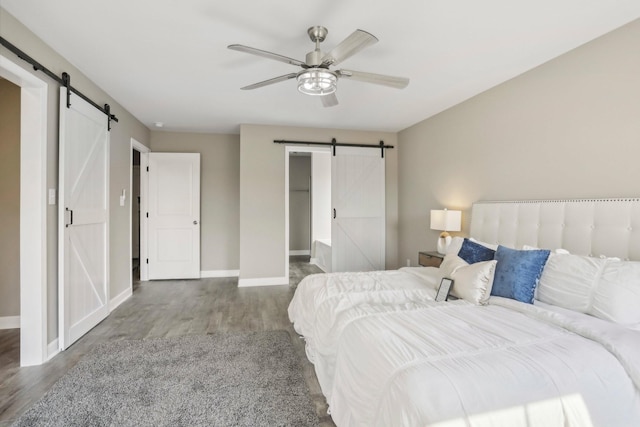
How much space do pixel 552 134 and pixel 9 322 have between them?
5703 mm

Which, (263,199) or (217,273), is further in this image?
(217,273)

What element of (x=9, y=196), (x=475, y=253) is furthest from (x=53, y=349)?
(x=475, y=253)

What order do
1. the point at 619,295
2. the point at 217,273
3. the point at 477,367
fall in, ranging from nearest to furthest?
1. the point at 477,367
2. the point at 619,295
3. the point at 217,273

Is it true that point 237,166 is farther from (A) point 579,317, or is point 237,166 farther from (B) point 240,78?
(A) point 579,317

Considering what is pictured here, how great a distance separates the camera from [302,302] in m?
2.64

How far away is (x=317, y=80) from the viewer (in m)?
2.21

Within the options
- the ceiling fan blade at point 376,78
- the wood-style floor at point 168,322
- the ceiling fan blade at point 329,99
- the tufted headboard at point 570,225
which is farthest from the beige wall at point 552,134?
the wood-style floor at point 168,322

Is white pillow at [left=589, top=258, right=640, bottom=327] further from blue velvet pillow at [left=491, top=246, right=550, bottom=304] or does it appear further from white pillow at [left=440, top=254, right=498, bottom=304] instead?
white pillow at [left=440, top=254, right=498, bottom=304]

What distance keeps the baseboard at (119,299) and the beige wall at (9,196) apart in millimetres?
825

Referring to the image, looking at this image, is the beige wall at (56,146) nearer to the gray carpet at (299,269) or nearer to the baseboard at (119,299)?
the baseboard at (119,299)

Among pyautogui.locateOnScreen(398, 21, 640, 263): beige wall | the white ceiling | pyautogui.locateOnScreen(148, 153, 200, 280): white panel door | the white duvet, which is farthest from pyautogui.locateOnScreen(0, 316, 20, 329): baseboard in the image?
pyautogui.locateOnScreen(398, 21, 640, 263): beige wall

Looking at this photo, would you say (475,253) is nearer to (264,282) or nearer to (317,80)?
(317,80)

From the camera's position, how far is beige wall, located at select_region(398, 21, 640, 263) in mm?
2223

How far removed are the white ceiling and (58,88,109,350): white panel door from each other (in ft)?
1.92
